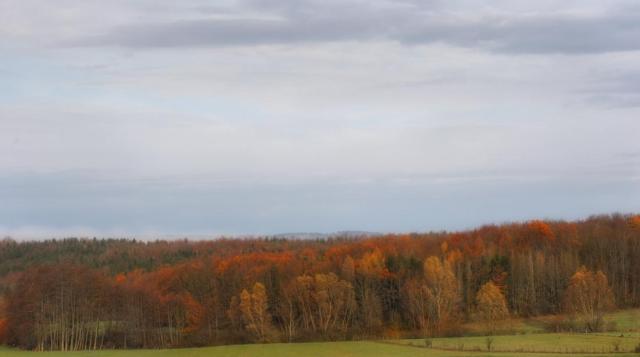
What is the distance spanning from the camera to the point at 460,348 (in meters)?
69.9

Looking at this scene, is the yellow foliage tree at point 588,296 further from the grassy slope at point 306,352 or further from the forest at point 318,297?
the grassy slope at point 306,352

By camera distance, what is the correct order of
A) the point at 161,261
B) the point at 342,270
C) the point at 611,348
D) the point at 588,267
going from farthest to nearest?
1. the point at 161,261
2. the point at 588,267
3. the point at 342,270
4. the point at 611,348

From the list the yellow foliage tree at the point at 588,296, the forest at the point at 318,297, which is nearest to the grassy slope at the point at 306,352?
the forest at the point at 318,297

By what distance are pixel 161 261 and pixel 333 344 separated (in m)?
104

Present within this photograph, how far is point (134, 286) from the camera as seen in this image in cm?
11744

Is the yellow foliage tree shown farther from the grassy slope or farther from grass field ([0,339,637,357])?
the grassy slope

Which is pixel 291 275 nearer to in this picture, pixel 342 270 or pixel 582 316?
pixel 342 270

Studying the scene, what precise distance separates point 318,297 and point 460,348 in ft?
132

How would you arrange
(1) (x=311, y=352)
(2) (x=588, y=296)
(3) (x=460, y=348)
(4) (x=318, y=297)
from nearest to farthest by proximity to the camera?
(3) (x=460, y=348)
(1) (x=311, y=352)
(2) (x=588, y=296)
(4) (x=318, y=297)

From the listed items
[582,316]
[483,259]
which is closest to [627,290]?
[483,259]

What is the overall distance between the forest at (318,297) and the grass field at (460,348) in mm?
12089

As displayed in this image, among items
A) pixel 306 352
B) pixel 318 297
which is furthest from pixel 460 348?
pixel 318 297

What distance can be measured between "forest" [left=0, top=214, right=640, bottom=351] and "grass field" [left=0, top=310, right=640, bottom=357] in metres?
12.1

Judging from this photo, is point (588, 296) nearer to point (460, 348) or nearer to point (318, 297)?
point (318, 297)
